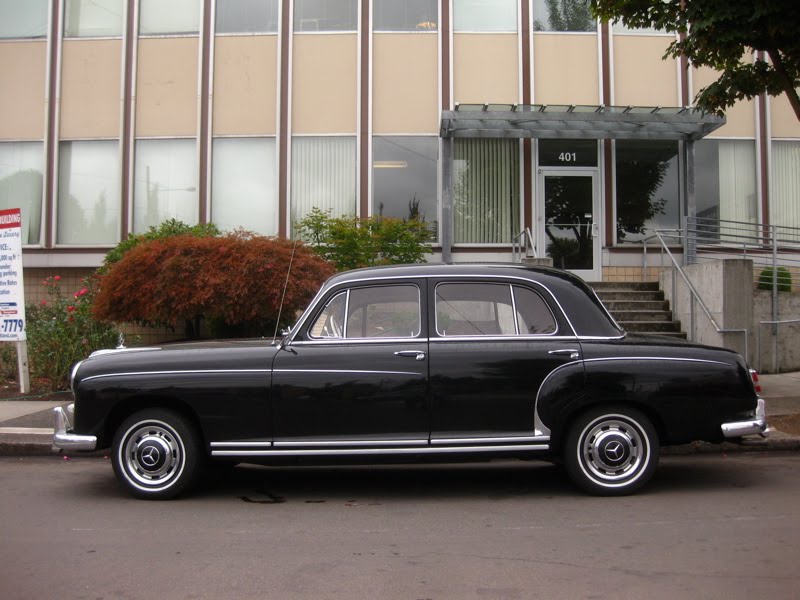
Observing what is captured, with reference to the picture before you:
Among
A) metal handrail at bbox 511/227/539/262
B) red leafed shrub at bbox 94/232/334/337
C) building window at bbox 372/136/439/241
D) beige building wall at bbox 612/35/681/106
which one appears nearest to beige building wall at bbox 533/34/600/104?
beige building wall at bbox 612/35/681/106

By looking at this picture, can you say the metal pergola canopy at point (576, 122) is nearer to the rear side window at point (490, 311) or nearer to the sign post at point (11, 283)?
the sign post at point (11, 283)

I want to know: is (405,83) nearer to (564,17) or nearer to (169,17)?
(564,17)

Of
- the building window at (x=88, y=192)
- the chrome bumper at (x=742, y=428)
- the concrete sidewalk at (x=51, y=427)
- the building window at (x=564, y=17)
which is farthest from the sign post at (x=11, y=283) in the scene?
the building window at (x=564, y=17)

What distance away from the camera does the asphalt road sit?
4.09 m

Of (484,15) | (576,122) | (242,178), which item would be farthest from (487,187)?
(242,178)

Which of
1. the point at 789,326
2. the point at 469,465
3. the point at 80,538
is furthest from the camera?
the point at 789,326

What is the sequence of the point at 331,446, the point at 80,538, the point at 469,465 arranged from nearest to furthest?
the point at 80,538, the point at 331,446, the point at 469,465

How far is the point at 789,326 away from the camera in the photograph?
39.8 feet

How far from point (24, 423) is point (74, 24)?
968 centimetres

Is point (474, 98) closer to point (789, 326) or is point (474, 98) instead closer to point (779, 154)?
point (779, 154)

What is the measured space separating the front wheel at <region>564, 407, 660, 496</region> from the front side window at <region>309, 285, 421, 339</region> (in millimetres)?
1513

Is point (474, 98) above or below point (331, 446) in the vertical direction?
above

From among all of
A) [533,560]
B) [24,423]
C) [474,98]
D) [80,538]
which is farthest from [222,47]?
[533,560]

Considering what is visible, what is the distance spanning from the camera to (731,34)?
8219 millimetres
